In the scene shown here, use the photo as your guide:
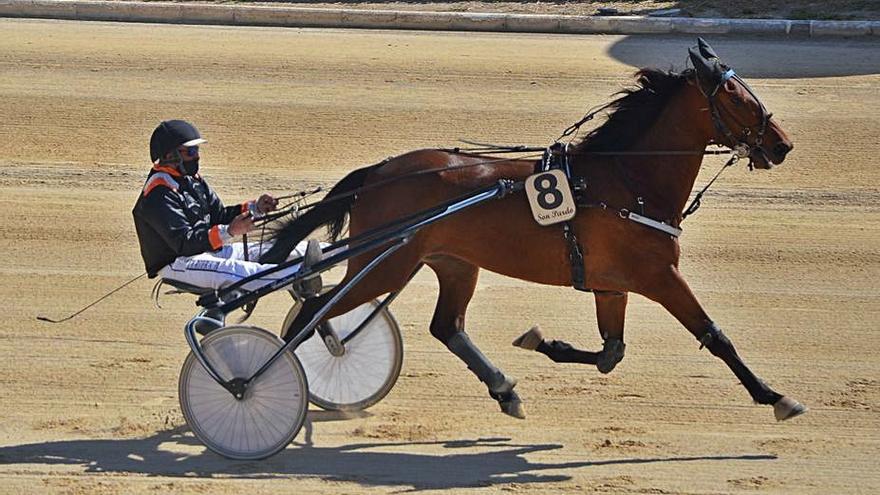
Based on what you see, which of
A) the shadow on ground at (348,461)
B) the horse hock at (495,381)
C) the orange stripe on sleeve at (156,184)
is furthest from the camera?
the horse hock at (495,381)

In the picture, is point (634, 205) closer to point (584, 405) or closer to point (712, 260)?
point (584, 405)

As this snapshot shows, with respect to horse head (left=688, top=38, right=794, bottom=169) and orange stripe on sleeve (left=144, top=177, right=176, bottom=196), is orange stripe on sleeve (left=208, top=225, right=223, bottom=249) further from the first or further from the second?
horse head (left=688, top=38, right=794, bottom=169)

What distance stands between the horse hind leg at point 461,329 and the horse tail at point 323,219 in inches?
17.2

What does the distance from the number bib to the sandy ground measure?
3.26 feet

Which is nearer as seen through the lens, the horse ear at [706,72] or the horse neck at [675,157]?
the horse ear at [706,72]

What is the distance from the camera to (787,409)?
6.09 metres

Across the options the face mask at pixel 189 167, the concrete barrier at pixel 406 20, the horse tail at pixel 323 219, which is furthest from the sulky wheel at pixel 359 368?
the concrete barrier at pixel 406 20

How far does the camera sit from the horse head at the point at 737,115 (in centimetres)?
607

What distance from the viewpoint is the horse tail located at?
639 centimetres

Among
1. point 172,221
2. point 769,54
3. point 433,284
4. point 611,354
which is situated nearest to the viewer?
point 172,221

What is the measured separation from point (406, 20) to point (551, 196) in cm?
907

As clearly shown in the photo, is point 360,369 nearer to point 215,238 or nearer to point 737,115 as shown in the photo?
point 215,238

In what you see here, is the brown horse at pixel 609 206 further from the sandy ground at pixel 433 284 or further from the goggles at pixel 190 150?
the goggles at pixel 190 150

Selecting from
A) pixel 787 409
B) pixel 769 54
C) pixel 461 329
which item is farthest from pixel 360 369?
pixel 769 54
